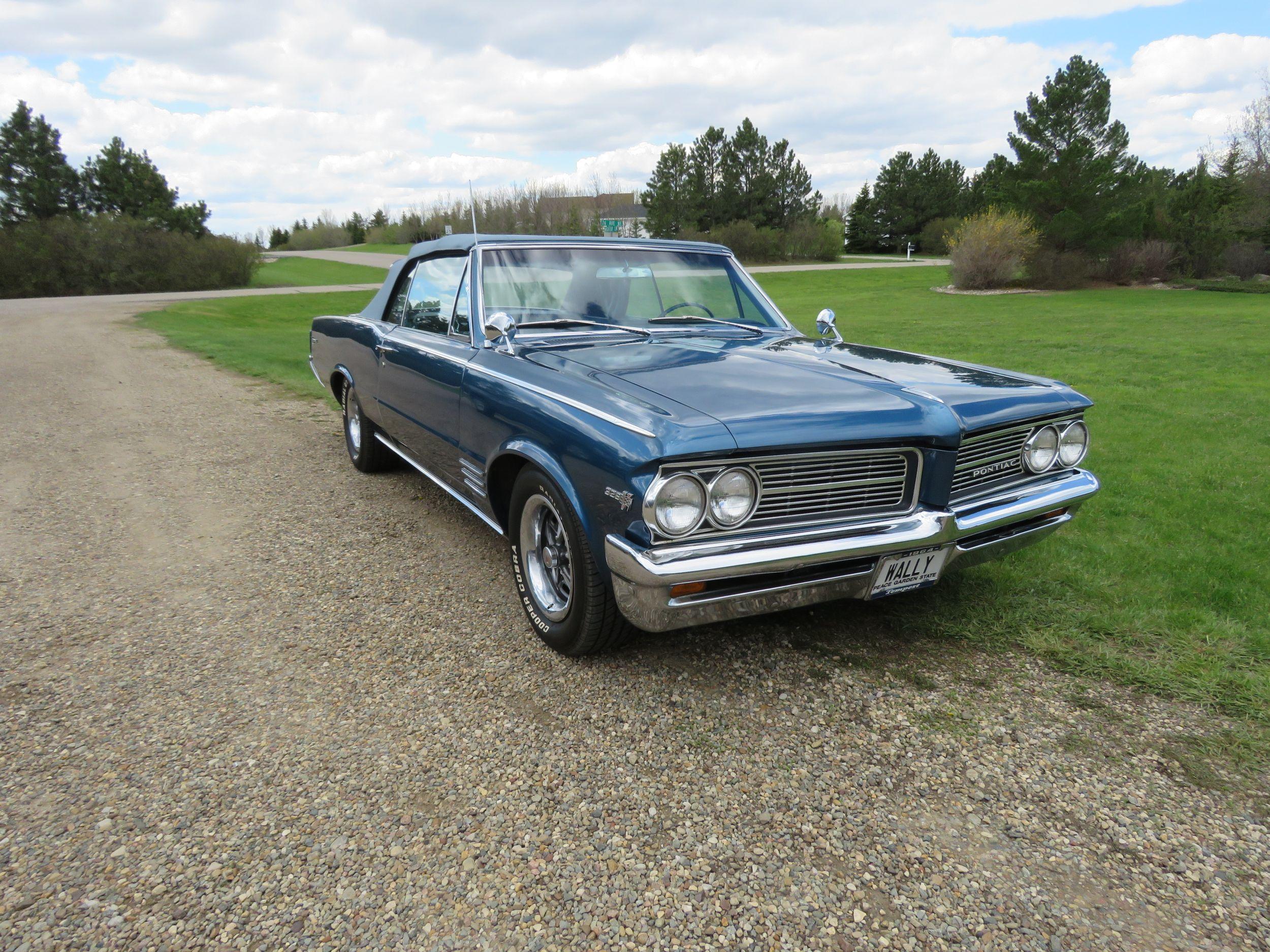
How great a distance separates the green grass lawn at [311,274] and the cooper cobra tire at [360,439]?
2436 centimetres

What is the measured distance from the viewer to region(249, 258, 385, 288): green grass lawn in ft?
109

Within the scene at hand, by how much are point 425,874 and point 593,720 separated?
0.78 m

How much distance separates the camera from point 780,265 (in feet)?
143

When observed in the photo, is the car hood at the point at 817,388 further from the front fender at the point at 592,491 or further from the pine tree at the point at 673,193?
the pine tree at the point at 673,193

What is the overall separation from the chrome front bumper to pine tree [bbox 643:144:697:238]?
45.8 meters

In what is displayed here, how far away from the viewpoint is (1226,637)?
10.2ft

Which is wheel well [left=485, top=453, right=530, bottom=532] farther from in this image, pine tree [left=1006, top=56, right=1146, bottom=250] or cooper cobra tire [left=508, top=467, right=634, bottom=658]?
pine tree [left=1006, top=56, right=1146, bottom=250]

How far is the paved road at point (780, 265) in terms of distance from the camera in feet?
128

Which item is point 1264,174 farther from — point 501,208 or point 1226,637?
point 501,208

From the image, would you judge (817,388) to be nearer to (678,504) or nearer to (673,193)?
(678,504)

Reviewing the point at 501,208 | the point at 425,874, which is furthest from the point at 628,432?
the point at 501,208

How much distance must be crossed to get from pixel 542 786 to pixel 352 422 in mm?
4058

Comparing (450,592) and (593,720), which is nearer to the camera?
(593,720)

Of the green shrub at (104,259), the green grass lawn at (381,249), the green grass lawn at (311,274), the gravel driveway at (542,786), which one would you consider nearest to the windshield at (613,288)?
the gravel driveway at (542,786)
